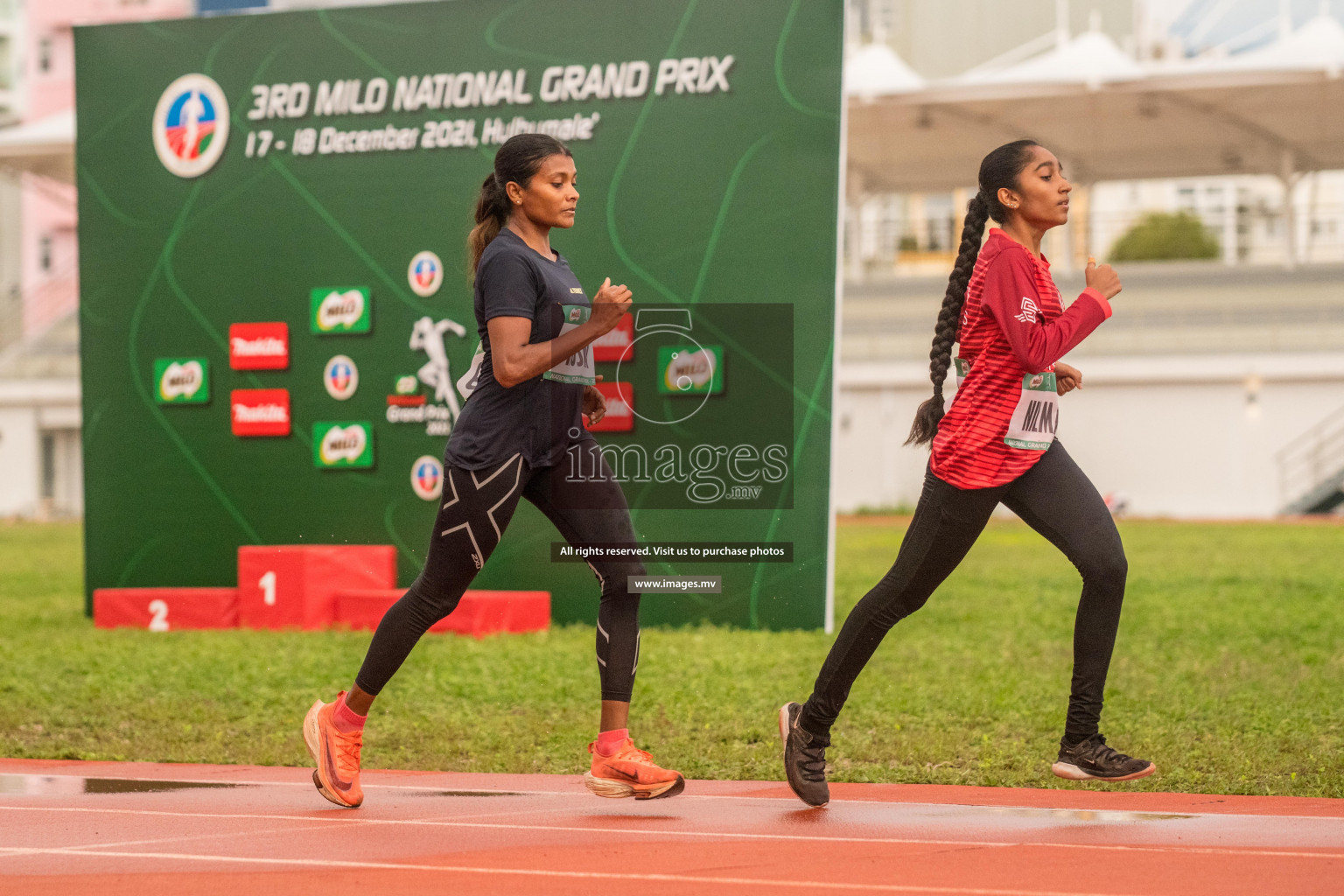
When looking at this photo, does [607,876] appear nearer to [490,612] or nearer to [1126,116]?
[490,612]

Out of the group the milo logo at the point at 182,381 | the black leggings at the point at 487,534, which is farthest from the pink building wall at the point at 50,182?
the black leggings at the point at 487,534

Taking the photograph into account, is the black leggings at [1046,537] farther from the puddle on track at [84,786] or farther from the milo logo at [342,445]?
the milo logo at [342,445]

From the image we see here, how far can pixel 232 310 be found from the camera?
10.9 m

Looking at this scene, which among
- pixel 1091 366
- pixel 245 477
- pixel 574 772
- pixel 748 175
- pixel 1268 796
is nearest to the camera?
A: pixel 1268 796

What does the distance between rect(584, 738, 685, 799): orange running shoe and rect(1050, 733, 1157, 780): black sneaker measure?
1.08m

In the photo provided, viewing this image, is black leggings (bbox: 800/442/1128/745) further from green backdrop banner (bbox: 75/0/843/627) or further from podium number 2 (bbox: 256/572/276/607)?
podium number 2 (bbox: 256/572/276/607)

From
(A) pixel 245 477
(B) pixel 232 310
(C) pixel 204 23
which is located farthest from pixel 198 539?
(C) pixel 204 23

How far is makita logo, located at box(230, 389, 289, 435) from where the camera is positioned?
35.5 ft

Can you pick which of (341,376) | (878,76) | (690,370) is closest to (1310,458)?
(878,76)

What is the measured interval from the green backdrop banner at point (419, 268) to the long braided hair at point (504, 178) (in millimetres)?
4695

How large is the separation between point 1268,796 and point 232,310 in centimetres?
803

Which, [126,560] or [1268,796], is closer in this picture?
[1268,796]

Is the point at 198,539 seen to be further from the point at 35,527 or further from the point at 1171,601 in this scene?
the point at 35,527

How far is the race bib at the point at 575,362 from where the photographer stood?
14.4 ft
